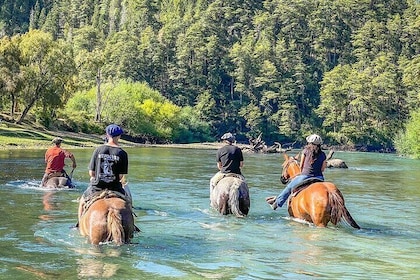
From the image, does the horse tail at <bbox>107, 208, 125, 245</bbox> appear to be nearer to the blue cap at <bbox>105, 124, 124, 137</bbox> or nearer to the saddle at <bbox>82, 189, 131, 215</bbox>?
the saddle at <bbox>82, 189, 131, 215</bbox>

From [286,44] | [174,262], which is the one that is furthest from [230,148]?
[286,44]

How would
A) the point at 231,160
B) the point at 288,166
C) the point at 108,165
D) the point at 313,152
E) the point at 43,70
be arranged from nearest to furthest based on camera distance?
the point at 108,165 < the point at 313,152 < the point at 231,160 < the point at 288,166 < the point at 43,70

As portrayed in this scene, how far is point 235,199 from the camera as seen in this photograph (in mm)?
18062

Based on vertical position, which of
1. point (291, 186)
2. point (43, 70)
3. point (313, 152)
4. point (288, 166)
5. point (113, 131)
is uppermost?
point (43, 70)

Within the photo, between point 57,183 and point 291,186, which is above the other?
point 291,186

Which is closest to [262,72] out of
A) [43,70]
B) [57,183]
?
[43,70]

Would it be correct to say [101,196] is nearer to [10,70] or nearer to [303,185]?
[303,185]

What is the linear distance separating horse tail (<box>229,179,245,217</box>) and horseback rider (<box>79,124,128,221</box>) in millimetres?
5151

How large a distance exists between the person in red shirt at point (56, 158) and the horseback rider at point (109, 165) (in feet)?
32.5

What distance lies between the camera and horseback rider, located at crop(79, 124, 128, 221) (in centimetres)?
1329

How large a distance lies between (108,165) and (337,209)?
19.0ft

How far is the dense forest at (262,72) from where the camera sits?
122 meters

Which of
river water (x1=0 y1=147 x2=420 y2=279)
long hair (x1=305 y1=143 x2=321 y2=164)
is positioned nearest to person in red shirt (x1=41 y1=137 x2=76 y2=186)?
river water (x1=0 y1=147 x2=420 y2=279)

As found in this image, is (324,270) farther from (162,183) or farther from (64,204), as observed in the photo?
(162,183)
